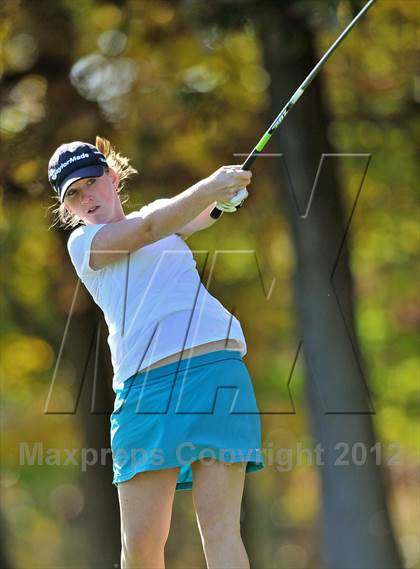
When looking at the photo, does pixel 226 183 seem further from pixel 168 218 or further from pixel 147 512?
pixel 147 512

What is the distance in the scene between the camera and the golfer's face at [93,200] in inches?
160

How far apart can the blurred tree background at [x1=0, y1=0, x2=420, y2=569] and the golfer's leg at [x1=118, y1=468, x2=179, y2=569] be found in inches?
130

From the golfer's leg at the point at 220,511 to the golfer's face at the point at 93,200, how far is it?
95 cm

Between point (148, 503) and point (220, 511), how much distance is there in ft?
0.88

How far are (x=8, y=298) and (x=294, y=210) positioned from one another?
14.5 ft

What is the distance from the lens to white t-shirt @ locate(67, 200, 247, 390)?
3922mm

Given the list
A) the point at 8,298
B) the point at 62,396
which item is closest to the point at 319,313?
the point at 8,298

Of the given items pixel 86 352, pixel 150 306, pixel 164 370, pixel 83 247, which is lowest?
pixel 164 370

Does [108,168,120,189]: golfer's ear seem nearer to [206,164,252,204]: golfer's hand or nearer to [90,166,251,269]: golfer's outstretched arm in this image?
[90,166,251,269]: golfer's outstretched arm

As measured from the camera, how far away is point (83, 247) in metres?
3.92

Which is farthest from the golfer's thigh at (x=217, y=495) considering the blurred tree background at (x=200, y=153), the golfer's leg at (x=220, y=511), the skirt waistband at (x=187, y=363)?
the blurred tree background at (x=200, y=153)

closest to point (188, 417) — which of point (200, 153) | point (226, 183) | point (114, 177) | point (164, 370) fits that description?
point (164, 370)

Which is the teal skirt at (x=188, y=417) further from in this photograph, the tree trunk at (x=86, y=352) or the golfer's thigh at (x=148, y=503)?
the tree trunk at (x=86, y=352)

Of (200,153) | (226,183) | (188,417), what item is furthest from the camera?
(200,153)
